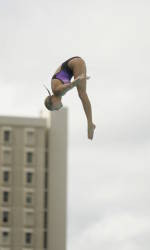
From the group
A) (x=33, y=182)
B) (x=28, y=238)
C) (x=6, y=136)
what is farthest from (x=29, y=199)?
(x=6, y=136)

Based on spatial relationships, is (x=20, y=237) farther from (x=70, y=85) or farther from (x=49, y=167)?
(x=70, y=85)

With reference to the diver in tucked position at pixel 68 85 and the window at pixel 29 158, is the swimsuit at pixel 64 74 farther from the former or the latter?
the window at pixel 29 158

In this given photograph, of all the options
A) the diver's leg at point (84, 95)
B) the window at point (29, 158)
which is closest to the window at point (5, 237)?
the window at point (29, 158)

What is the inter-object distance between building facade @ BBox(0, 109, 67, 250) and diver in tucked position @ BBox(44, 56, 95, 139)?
12499 cm

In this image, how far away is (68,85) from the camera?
127 feet

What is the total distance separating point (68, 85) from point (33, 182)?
13134cm

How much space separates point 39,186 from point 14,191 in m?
4.57

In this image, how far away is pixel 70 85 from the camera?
3875cm

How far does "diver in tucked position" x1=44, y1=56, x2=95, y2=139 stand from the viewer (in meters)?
39.0

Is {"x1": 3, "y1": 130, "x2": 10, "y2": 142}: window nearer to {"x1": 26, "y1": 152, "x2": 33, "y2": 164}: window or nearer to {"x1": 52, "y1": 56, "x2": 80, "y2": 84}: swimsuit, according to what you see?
{"x1": 26, "y1": 152, "x2": 33, "y2": 164}: window

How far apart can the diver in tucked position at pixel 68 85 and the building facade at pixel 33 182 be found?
410 ft

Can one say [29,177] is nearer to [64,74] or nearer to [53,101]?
[53,101]

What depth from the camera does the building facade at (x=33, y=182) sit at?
166 m

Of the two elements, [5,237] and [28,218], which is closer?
[5,237]
